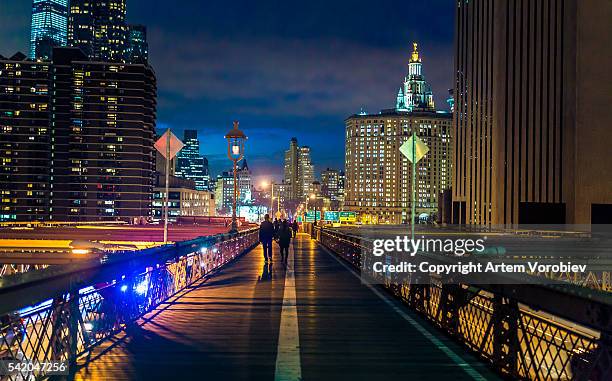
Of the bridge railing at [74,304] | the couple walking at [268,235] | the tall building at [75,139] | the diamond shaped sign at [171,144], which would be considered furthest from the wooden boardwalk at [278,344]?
the tall building at [75,139]

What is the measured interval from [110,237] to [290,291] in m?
65.7

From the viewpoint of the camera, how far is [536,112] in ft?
274

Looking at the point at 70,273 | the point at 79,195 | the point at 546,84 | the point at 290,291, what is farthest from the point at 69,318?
the point at 79,195

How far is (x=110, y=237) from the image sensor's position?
253 ft

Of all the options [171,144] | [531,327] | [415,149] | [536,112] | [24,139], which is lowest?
[531,327]

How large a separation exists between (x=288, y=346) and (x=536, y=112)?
8173 cm

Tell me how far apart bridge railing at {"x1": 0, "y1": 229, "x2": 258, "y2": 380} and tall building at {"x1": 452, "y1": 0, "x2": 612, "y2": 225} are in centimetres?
6690

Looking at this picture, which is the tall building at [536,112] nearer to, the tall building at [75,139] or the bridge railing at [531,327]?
the bridge railing at [531,327]

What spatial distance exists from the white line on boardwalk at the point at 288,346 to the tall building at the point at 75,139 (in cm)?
16693

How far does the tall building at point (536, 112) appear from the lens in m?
70.0

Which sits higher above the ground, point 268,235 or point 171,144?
point 171,144

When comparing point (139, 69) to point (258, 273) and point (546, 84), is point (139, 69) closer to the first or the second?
point (546, 84)

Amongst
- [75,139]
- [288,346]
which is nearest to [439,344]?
[288,346]

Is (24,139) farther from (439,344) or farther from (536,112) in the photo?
(439,344)
